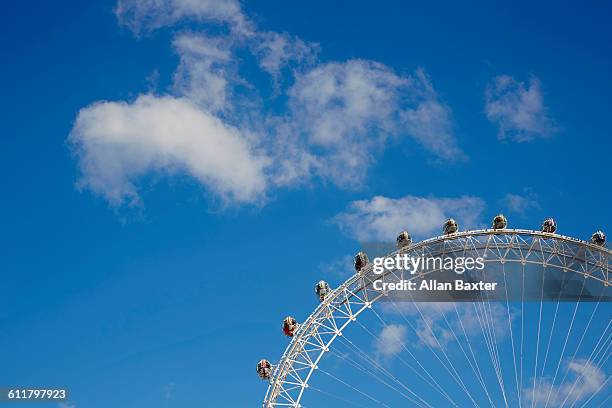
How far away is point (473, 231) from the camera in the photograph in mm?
48906

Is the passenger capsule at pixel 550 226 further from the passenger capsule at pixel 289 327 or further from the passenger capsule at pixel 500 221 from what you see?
the passenger capsule at pixel 289 327

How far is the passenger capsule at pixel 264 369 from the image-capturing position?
47875 millimetres

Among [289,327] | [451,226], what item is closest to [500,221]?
[451,226]

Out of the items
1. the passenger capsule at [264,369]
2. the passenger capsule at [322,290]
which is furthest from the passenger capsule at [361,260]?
the passenger capsule at [264,369]

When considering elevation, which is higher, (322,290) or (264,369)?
(322,290)

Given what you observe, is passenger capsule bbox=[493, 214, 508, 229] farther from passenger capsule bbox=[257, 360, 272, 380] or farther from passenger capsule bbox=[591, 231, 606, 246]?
passenger capsule bbox=[257, 360, 272, 380]

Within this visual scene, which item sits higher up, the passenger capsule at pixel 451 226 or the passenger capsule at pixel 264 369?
the passenger capsule at pixel 451 226

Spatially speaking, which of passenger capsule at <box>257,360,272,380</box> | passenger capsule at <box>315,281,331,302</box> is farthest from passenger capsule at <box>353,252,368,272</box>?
passenger capsule at <box>257,360,272,380</box>

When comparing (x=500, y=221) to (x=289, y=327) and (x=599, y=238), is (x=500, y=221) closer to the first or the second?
(x=599, y=238)

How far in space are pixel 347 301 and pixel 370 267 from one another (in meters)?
2.26

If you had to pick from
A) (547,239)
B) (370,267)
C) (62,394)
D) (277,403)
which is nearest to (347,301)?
(370,267)

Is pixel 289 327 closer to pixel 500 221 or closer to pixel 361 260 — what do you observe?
pixel 361 260

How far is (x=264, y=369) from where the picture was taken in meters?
47.9

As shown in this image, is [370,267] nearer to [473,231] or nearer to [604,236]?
[473,231]
